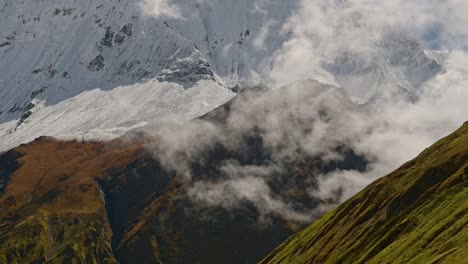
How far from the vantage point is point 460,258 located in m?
160

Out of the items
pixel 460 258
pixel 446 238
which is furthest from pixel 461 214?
pixel 460 258

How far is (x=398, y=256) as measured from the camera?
197250mm

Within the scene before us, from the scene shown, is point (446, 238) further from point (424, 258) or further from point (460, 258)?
point (460, 258)

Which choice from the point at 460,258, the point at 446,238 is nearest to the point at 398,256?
the point at 446,238

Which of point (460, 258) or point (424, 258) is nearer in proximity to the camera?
point (460, 258)

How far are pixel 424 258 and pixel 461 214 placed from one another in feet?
76.9

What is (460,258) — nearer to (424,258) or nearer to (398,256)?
(424,258)

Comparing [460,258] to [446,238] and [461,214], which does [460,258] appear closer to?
[446,238]

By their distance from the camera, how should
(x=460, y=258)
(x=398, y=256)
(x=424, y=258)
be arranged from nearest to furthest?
1. (x=460, y=258)
2. (x=424, y=258)
3. (x=398, y=256)

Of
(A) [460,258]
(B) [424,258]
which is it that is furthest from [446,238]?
(A) [460,258]

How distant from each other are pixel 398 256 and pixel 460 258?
3825 centimetres

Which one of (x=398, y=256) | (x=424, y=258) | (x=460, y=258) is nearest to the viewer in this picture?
(x=460, y=258)

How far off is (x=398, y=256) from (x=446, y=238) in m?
14.5

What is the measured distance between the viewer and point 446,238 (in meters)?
188
